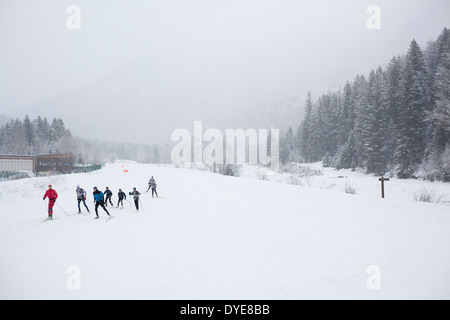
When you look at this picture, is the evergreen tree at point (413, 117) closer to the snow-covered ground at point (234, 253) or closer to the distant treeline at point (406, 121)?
the distant treeline at point (406, 121)

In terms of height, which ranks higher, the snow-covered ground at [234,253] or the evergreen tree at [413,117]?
the evergreen tree at [413,117]

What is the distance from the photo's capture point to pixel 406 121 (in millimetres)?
32312

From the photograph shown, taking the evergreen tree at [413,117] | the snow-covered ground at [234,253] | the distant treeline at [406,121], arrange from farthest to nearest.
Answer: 1. the evergreen tree at [413,117]
2. the distant treeline at [406,121]
3. the snow-covered ground at [234,253]

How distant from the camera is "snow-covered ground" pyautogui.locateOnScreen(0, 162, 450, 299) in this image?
5.35 metres

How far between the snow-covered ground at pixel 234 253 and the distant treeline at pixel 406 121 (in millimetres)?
21428

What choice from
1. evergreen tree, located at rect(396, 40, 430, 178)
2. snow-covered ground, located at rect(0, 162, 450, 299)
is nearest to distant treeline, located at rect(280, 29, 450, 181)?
evergreen tree, located at rect(396, 40, 430, 178)

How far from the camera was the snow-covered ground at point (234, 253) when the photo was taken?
5.35 m

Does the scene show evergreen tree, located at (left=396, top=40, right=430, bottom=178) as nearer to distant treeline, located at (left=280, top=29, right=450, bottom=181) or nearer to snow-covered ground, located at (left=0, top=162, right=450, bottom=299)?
distant treeline, located at (left=280, top=29, right=450, bottom=181)

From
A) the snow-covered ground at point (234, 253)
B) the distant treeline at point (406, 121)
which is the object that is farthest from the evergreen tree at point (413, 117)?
the snow-covered ground at point (234, 253)

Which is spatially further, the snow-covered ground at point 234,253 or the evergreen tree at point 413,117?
the evergreen tree at point 413,117

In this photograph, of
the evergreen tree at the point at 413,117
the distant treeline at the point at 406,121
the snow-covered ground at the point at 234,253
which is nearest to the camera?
the snow-covered ground at the point at 234,253

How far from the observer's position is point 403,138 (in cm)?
3234

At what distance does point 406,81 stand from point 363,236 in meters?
37.3

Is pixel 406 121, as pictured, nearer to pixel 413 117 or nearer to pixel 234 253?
pixel 413 117
